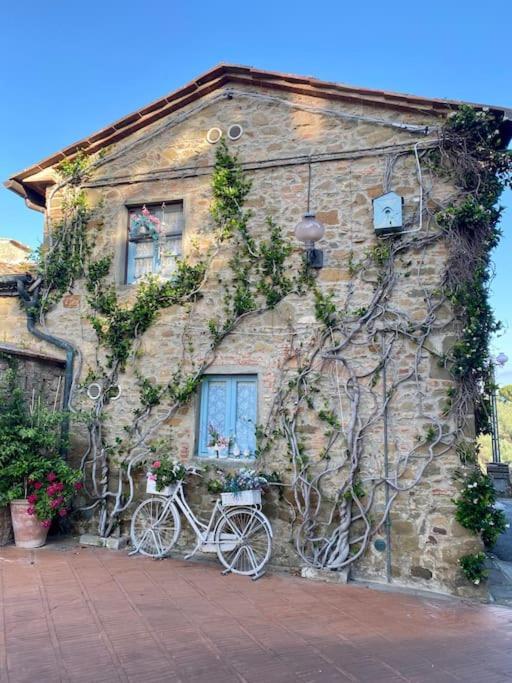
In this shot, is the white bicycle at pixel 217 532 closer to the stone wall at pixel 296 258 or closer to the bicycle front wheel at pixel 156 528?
the bicycle front wheel at pixel 156 528

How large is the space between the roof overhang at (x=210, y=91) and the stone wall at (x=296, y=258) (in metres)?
0.12

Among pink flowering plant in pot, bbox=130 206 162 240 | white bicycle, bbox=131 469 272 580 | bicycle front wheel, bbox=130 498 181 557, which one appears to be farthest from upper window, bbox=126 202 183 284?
bicycle front wheel, bbox=130 498 181 557

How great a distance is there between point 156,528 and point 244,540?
46.7 inches

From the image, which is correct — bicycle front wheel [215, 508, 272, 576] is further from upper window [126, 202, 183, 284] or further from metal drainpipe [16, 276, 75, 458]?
upper window [126, 202, 183, 284]

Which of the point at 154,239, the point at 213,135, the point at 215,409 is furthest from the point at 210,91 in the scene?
the point at 215,409

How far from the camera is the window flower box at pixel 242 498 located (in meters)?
5.31

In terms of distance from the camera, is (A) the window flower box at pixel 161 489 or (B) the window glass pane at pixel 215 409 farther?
(B) the window glass pane at pixel 215 409

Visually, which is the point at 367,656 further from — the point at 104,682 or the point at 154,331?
the point at 154,331

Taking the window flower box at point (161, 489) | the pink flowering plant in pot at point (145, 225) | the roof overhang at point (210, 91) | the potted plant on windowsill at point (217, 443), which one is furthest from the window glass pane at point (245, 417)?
the roof overhang at point (210, 91)

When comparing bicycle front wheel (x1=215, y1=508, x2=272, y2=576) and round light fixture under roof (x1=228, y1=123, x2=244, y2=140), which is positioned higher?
round light fixture under roof (x1=228, y1=123, x2=244, y2=140)

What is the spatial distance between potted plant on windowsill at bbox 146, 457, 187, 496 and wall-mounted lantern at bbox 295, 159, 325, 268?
2908 mm

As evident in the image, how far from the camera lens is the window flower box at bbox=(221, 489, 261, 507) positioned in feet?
17.4

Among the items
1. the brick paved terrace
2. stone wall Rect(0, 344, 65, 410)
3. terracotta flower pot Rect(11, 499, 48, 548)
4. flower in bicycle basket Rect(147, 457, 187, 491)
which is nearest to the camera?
the brick paved terrace

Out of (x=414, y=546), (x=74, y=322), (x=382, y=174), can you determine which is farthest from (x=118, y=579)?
(x=382, y=174)
